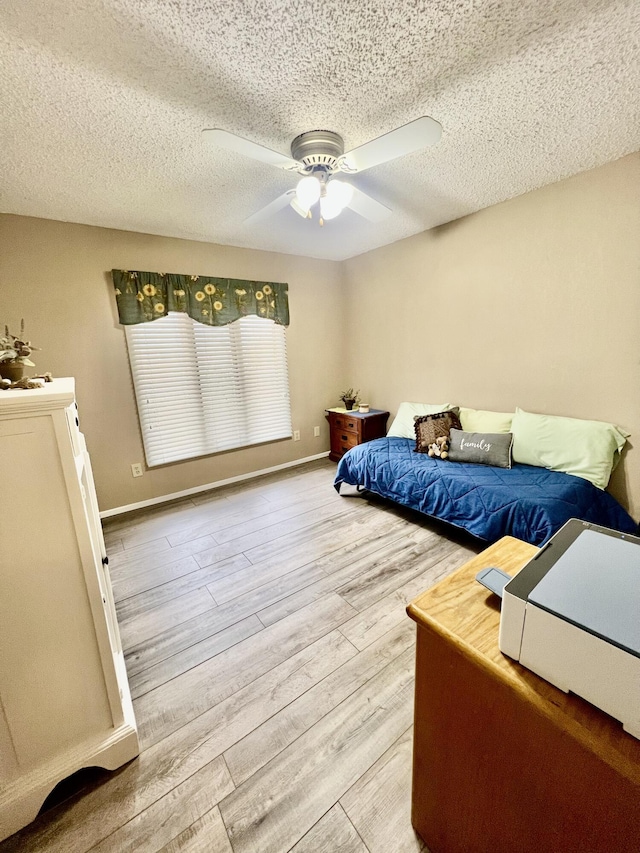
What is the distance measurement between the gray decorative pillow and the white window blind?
2003 mm

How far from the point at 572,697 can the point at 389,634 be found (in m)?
1.20

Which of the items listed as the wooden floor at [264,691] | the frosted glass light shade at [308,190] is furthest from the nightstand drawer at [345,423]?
the frosted glass light shade at [308,190]

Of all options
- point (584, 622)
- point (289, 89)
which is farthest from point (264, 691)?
point (289, 89)

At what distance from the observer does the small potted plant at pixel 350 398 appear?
13.7ft

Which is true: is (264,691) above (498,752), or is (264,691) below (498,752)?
below

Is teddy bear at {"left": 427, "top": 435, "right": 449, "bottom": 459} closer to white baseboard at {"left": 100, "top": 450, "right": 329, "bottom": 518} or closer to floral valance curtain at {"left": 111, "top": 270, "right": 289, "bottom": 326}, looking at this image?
white baseboard at {"left": 100, "top": 450, "right": 329, "bottom": 518}

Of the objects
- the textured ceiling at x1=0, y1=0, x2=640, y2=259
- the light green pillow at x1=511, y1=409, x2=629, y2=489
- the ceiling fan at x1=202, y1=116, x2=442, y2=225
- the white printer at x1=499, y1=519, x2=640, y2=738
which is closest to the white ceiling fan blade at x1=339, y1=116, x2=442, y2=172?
the ceiling fan at x1=202, y1=116, x2=442, y2=225

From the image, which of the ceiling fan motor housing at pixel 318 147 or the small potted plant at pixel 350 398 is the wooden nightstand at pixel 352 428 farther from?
the ceiling fan motor housing at pixel 318 147

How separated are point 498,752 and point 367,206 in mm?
2436

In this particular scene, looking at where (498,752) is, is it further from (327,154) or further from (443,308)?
(443,308)

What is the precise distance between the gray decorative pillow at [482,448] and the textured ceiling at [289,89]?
1819 millimetres

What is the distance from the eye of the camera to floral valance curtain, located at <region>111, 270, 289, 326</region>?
285 cm

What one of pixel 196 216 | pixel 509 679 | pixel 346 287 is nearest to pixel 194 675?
pixel 509 679

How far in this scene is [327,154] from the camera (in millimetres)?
1649
